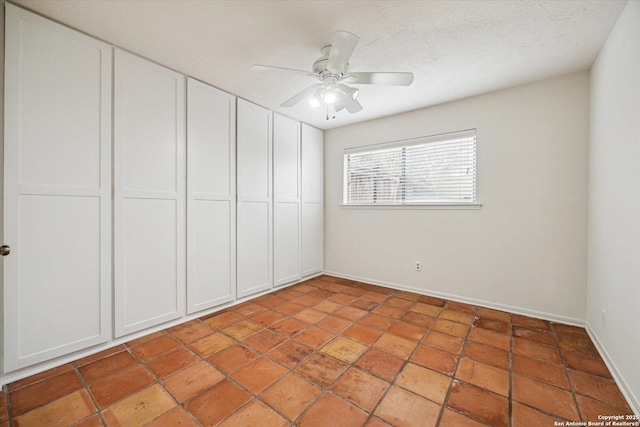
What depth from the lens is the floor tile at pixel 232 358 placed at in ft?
6.39

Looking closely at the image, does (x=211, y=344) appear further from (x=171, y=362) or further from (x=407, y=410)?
(x=407, y=410)

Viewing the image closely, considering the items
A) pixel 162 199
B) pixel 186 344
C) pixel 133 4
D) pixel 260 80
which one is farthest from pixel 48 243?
pixel 260 80

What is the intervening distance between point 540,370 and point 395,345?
988 millimetres

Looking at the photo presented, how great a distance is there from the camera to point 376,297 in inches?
136

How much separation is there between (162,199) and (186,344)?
51.5 inches

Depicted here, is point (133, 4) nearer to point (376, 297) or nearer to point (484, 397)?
point (484, 397)

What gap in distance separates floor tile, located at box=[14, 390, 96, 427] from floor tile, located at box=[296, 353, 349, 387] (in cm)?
126

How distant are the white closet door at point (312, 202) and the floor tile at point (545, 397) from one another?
9.53ft

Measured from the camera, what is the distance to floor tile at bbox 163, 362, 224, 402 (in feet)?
5.53

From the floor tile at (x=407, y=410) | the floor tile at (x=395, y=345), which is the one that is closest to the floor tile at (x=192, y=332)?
the floor tile at (x=395, y=345)

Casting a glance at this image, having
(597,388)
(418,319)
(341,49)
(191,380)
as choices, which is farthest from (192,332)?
(597,388)

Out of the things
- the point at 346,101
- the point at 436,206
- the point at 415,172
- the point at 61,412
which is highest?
the point at 346,101

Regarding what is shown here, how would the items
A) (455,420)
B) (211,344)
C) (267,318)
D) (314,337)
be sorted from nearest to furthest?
(455,420), (211,344), (314,337), (267,318)

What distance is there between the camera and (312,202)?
4.33 m
